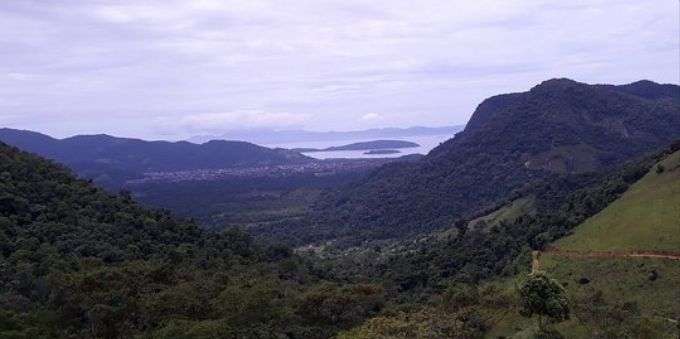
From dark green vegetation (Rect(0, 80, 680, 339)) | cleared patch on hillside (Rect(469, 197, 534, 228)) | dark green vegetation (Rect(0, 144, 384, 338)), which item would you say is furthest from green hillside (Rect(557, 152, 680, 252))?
cleared patch on hillside (Rect(469, 197, 534, 228))

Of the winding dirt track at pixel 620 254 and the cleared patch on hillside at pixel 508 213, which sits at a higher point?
the winding dirt track at pixel 620 254

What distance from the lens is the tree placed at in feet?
143

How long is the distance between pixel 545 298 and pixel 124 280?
31166mm

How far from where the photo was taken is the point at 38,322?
45188 mm

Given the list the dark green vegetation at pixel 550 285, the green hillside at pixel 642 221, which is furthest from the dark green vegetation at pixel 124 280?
the green hillside at pixel 642 221

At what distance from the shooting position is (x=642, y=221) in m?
66.2

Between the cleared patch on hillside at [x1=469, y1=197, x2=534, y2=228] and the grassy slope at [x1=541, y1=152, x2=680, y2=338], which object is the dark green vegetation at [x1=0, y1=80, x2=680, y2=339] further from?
the cleared patch on hillside at [x1=469, y1=197, x2=534, y2=228]

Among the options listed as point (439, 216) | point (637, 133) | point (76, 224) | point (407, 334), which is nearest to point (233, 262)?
point (76, 224)

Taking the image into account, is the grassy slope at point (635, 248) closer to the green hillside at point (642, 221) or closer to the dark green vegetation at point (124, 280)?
the green hillside at point (642, 221)

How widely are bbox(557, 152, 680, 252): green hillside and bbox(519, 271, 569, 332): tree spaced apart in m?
19.6

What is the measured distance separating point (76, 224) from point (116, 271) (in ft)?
67.3

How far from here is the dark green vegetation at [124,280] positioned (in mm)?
47406

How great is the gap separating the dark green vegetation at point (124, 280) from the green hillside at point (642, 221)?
2398 cm

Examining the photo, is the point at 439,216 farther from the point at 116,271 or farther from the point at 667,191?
the point at 116,271
